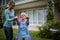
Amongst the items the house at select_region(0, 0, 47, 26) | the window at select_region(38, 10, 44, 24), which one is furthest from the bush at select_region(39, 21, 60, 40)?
the window at select_region(38, 10, 44, 24)

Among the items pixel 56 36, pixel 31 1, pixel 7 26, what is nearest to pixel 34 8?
pixel 31 1

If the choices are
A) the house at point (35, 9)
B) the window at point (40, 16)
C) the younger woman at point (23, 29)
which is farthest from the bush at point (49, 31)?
the window at point (40, 16)

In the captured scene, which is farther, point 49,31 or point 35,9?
point 35,9

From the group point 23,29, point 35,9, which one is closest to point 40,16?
point 35,9

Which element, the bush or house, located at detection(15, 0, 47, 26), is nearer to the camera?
the bush

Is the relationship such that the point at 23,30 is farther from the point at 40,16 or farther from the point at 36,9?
the point at 36,9

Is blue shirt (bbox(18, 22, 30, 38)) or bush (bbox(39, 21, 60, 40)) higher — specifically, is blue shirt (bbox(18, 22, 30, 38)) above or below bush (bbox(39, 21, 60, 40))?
above

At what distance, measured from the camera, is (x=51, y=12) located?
22797mm

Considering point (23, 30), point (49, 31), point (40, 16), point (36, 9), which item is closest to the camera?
point (23, 30)

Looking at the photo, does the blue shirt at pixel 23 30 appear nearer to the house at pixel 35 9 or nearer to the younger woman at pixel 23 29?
the younger woman at pixel 23 29

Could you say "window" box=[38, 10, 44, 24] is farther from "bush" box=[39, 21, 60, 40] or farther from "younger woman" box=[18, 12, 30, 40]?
"younger woman" box=[18, 12, 30, 40]

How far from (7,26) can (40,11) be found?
1918 cm

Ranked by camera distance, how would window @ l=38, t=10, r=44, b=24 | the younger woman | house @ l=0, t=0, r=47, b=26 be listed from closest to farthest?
1. the younger woman
2. house @ l=0, t=0, r=47, b=26
3. window @ l=38, t=10, r=44, b=24

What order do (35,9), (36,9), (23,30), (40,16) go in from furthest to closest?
(35,9), (36,9), (40,16), (23,30)
